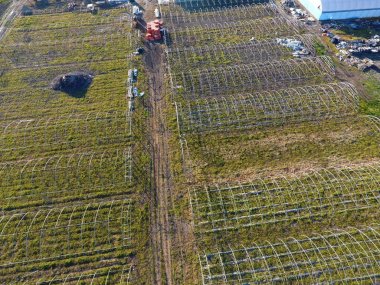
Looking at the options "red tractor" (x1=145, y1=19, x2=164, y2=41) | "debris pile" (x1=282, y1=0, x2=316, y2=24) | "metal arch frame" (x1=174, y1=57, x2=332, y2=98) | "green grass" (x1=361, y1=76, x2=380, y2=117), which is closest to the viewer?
"green grass" (x1=361, y1=76, x2=380, y2=117)

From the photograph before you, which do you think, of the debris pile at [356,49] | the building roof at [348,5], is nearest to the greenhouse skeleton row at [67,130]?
Result: the debris pile at [356,49]

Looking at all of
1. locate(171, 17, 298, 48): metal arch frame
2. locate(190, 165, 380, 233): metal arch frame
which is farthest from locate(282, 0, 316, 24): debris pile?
locate(190, 165, 380, 233): metal arch frame

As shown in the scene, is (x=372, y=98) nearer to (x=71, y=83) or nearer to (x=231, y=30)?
(x=231, y=30)

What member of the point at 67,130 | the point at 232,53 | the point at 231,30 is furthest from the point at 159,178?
the point at 231,30

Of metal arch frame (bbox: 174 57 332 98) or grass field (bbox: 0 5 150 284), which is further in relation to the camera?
metal arch frame (bbox: 174 57 332 98)

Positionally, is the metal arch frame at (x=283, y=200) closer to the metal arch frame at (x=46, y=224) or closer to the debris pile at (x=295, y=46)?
the metal arch frame at (x=46, y=224)

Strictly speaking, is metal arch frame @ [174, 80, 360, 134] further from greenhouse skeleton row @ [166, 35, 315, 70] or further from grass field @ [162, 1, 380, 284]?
greenhouse skeleton row @ [166, 35, 315, 70]

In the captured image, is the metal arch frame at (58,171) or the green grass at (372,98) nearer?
the metal arch frame at (58,171)

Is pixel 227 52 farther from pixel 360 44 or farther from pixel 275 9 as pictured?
pixel 360 44
